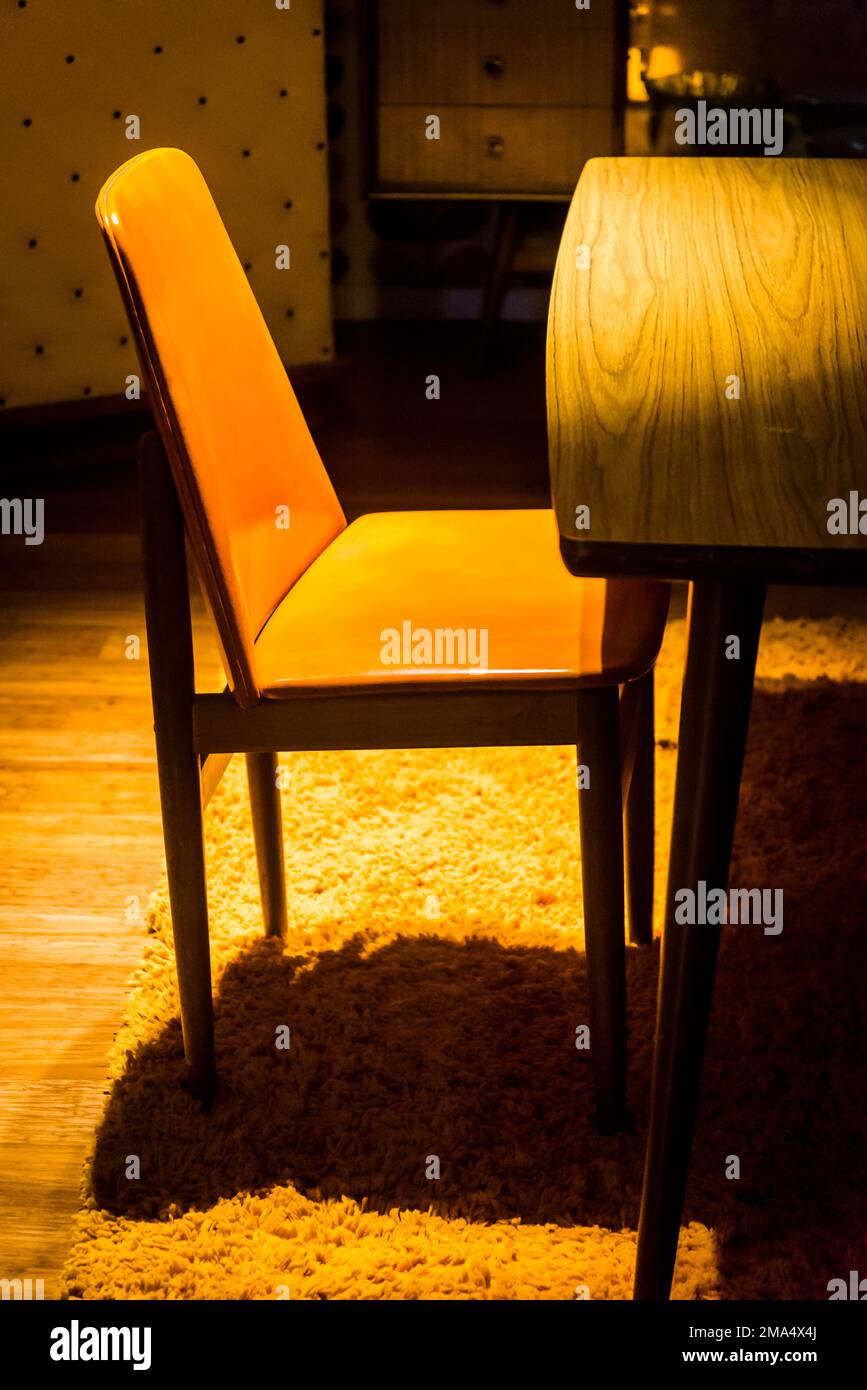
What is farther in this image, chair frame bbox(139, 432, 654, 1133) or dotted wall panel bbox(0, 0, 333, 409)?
dotted wall panel bbox(0, 0, 333, 409)

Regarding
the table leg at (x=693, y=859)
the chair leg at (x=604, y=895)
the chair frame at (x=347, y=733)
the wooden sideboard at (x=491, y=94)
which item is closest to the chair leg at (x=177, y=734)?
the chair frame at (x=347, y=733)

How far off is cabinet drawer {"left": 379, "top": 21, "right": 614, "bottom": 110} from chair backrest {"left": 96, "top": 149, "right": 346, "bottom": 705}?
2327 millimetres

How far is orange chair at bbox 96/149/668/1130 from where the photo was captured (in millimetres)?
1045

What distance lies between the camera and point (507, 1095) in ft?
4.09

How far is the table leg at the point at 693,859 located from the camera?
32.8 inches

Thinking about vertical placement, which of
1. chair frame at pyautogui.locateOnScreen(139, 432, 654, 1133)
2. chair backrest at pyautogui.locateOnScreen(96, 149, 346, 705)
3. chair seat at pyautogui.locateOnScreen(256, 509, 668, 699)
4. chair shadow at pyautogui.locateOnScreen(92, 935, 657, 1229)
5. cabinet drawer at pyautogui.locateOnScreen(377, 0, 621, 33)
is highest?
cabinet drawer at pyautogui.locateOnScreen(377, 0, 621, 33)

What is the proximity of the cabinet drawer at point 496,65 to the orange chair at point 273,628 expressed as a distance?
7.69 ft

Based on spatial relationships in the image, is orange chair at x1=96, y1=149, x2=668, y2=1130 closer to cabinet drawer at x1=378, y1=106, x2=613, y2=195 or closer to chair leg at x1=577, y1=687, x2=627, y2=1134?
chair leg at x1=577, y1=687, x2=627, y2=1134

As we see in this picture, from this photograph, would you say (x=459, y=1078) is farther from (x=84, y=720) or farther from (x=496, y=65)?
(x=496, y=65)

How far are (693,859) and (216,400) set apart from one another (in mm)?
552

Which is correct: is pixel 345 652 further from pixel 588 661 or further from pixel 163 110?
pixel 163 110

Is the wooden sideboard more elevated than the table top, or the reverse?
the wooden sideboard

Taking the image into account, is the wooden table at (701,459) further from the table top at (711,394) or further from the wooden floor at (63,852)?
the wooden floor at (63,852)

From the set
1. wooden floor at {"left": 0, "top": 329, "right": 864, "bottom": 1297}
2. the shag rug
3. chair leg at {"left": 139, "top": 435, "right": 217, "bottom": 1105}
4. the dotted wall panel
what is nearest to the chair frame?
chair leg at {"left": 139, "top": 435, "right": 217, "bottom": 1105}
